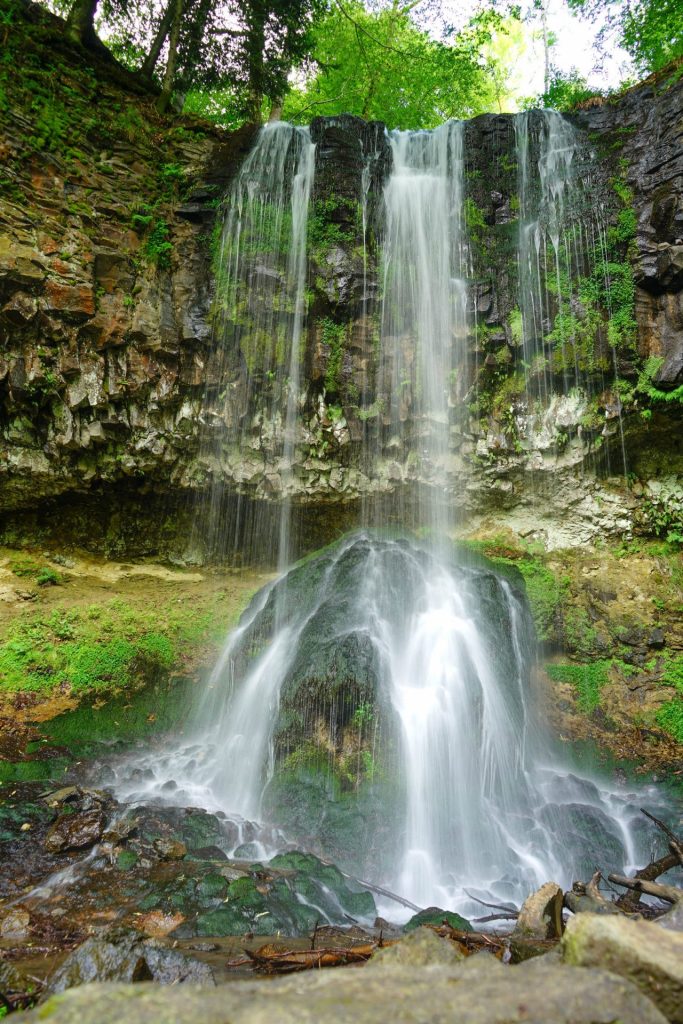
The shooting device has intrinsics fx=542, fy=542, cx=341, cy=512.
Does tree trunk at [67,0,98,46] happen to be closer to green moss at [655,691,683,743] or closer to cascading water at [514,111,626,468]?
cascading water at [514,111,626,468]

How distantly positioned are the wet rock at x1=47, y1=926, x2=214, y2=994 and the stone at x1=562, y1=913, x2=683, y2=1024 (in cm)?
198

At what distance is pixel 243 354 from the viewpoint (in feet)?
33.2

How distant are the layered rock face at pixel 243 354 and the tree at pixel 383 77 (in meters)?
6.01

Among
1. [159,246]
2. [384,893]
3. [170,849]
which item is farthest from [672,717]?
[159,246]

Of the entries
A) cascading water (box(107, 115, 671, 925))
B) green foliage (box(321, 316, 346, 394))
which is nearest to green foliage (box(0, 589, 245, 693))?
cascading water (box(107, 115, 671, 925))

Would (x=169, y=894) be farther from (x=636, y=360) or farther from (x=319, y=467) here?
(x=636, y=360)

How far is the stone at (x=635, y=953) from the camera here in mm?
1503

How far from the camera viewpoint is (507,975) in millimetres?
1534

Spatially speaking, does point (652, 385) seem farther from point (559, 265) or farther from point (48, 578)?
point (48, 578)

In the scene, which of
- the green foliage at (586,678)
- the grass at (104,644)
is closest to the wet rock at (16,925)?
the grass at (104,644)

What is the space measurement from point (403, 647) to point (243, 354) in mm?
6094

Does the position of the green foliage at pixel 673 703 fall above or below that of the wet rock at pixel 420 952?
above

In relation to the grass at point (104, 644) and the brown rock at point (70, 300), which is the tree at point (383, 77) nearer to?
the brown rock at point (70, 300)

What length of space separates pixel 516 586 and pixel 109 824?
6.85 m
